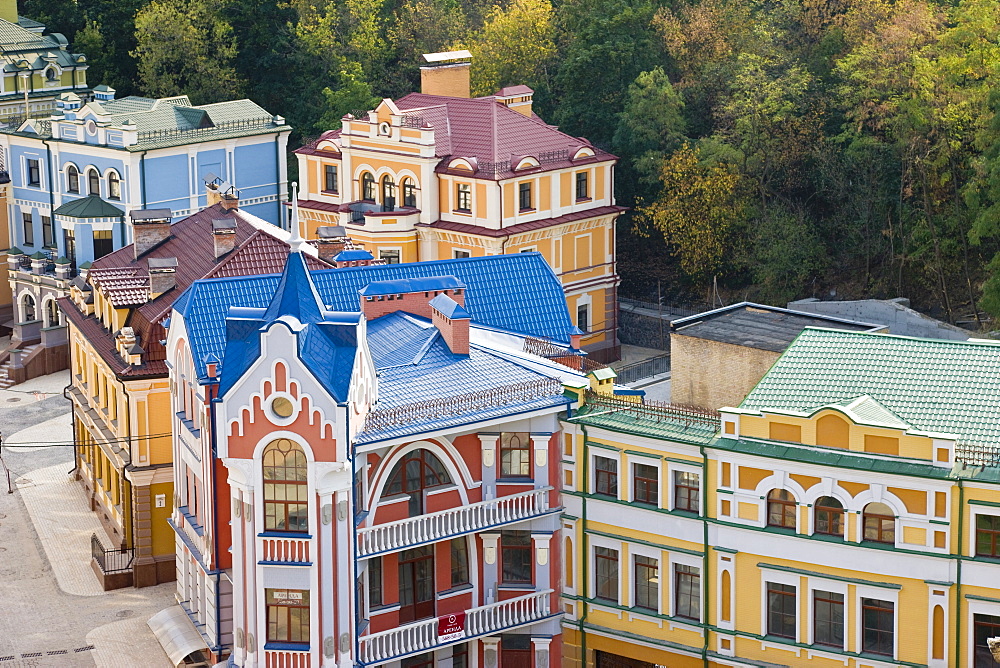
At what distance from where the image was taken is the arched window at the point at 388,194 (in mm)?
85062

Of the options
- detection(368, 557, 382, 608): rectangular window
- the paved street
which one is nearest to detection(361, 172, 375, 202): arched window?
the paved street

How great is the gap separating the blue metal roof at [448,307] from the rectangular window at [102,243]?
129 ft

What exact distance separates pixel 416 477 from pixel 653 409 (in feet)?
22.1

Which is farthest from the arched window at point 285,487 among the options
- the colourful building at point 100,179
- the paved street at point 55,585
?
the colourful building at point 100,179

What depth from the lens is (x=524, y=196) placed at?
8281 cm

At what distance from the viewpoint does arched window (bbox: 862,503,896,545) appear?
46.3 metres

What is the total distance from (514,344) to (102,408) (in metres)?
17.5

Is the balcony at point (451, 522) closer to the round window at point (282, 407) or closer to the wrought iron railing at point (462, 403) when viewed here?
the wrought iron railing at point (462, 403)

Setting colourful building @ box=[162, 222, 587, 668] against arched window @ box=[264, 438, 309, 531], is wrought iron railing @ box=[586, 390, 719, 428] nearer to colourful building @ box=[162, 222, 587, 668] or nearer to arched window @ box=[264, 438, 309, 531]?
colourful building @ box=[162, 222, 587, 668]

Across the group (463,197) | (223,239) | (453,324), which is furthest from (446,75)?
(453,324)

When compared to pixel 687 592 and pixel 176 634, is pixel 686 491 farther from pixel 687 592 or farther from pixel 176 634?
pixel 176 634

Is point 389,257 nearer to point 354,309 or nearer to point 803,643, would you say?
point 354,309

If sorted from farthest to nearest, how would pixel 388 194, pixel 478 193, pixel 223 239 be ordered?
pixel 388 194 < pixel 478 193 < pixel 223 239

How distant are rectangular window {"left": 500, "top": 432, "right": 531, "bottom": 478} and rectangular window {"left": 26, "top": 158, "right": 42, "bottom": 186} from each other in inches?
1966
